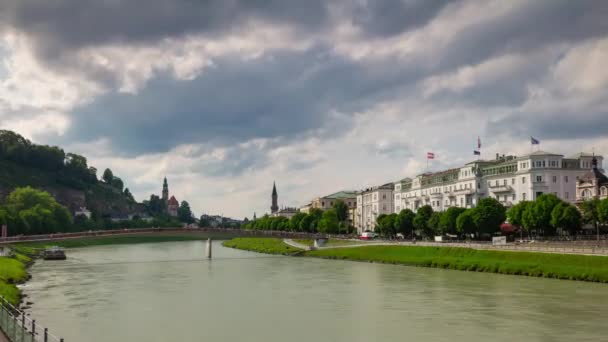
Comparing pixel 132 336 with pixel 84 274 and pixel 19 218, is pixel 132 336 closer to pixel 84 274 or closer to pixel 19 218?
pixel 84 274

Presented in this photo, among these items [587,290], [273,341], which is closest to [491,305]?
[587,290]

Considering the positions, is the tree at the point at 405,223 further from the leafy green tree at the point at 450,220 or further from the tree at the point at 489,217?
the tree at the point at 489,217

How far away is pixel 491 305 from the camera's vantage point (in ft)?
140

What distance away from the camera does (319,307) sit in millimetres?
43156

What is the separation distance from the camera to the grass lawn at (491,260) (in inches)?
2243

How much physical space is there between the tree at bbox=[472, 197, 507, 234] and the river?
27145 mm

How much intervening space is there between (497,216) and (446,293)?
47269 mm

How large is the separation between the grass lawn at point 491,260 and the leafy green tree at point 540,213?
44.3ft

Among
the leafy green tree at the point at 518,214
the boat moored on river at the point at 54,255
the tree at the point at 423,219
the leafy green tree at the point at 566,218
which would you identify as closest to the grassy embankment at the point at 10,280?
the boat moored on river at the point at 54,255

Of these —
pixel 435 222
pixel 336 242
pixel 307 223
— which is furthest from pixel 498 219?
pixel 307 223

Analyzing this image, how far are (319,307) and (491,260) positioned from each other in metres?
34.3

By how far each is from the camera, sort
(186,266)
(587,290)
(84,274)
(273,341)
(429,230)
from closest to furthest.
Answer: (273,341), (587,290), (84,274), (186,266), (429,230)

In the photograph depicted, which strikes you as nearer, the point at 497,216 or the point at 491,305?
the point at 491,305

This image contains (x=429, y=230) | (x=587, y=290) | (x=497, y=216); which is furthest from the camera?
(x=429, y=230)
